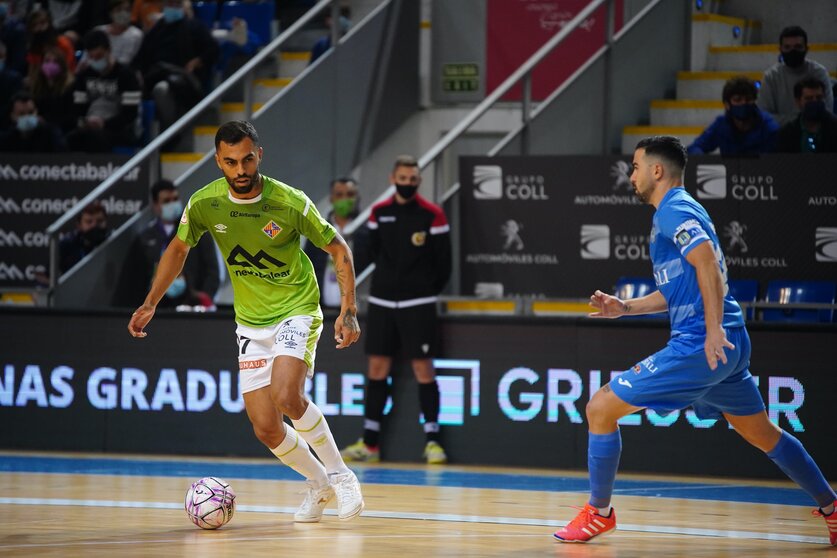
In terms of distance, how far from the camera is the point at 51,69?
1648 cm

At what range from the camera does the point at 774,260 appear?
38.9ft

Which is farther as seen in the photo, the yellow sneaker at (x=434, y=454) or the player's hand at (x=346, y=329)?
the yellow sneaker at (x=434, y=454)

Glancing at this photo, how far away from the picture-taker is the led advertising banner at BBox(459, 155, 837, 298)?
11.8 m

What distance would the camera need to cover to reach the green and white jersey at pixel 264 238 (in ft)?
27.1

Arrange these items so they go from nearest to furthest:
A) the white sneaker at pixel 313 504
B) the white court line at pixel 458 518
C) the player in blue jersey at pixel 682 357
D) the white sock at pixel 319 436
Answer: the player in blue jersey at pixel 682 357, the white court line at pixel 458 518, the white sock at pixel 319 436, the white sneaker at pixel 313 504

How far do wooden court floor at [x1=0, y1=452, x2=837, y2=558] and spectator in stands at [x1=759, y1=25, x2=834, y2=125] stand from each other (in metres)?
3.61

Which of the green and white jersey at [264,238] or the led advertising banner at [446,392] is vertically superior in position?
the green and white jersey at [264,238]

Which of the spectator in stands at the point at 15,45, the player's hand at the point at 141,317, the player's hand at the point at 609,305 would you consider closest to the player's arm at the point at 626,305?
the player's hand at the point at 609,305

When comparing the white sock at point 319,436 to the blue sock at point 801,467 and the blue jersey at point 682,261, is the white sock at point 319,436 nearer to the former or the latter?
the blue jersey at point 682,261

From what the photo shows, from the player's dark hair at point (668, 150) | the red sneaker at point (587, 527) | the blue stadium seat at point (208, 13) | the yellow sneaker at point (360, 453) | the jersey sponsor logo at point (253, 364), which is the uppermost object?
the blue stadium seat at point (208, 13)

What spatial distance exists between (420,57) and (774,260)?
6.32m

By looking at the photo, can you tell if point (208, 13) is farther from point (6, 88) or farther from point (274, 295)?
point (274, 295)

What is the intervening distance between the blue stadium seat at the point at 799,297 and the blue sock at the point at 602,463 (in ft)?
14.6

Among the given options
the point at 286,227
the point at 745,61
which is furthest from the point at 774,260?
the point at 286,227
